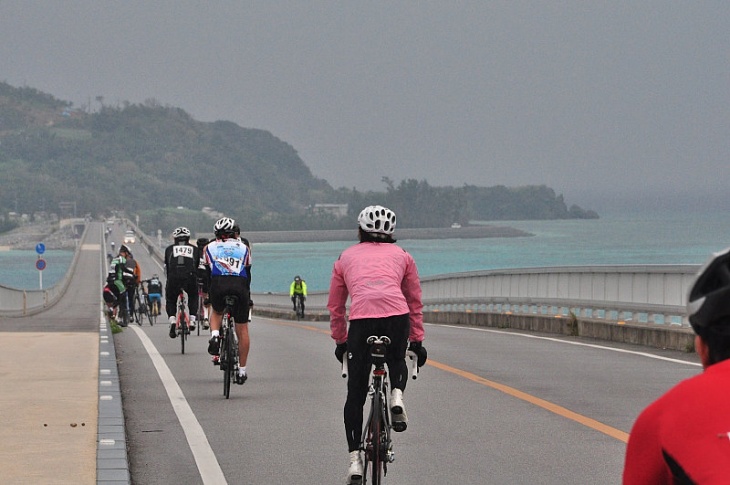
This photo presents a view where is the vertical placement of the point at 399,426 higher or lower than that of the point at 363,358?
lower

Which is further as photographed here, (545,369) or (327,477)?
(545,369)

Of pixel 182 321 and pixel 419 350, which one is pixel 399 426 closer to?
pixel 419 350

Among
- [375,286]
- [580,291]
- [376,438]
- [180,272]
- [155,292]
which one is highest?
[375,286]

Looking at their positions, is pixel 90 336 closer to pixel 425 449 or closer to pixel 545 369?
pixel 545 369

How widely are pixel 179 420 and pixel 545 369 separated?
578 centimetres

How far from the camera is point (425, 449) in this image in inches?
347

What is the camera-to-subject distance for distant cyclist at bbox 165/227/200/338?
56.8ft

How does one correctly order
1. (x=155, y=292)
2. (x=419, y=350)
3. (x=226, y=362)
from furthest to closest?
(x=155, y=292), (x=226, y=362), (x=419, y=350)

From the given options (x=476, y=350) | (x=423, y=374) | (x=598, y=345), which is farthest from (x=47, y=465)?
(x=598, y=345)

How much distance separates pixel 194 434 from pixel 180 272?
7.98m

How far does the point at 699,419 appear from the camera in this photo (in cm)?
222

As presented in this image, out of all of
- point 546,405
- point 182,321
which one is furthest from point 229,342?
point 182,321

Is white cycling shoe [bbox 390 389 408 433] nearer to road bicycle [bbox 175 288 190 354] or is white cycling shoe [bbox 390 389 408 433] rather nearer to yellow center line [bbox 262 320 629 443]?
yellow center line [bbox 262 320 629 443]

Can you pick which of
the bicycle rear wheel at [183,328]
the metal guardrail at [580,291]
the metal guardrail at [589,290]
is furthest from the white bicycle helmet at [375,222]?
the bicycle rear wheel at [183,328]
